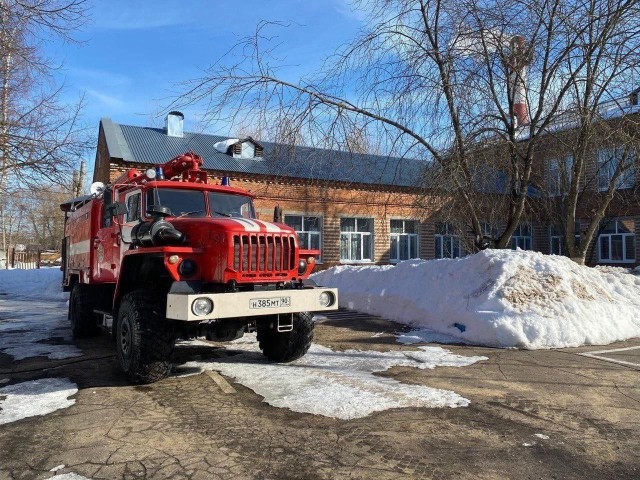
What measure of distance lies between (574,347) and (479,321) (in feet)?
4.91

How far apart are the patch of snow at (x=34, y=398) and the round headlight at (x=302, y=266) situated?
9.46ft

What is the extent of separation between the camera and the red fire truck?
5371 mm

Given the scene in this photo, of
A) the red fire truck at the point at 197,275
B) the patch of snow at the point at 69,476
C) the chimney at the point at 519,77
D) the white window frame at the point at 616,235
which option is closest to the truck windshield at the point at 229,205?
the red fire truck at the point at 197,275

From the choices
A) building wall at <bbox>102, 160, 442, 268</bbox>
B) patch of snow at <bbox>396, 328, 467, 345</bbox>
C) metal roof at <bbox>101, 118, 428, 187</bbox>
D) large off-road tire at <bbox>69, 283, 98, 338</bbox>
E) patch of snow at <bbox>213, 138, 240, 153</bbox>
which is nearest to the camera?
patch of snow at <bbox>396, 328, 467, 345</bbox>

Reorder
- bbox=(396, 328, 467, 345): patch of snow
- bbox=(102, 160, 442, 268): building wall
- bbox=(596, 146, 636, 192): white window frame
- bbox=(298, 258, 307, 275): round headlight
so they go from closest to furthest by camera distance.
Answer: bbox=(298, 258, 307, 275): round headlight
bbox=(396, 328, 467, 345): patch of snow
bbox=(596, 146, 636, 192): white window frame
bbox=(102, 160, 442, 268): building wall

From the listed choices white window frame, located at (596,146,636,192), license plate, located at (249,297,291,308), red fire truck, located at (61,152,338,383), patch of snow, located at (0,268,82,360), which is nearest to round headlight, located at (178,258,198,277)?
red fire truck, located at (61,152,338,383)

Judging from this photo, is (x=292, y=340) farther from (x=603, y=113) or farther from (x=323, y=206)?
(x=323, y=206)

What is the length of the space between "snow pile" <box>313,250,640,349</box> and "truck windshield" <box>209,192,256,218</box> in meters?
4.08

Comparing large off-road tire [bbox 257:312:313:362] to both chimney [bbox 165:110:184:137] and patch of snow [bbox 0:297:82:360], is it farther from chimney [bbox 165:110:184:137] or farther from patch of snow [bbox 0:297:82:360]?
chimney [bbox 165:110:184:137]

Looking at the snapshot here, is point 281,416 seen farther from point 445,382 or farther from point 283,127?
point 283,127

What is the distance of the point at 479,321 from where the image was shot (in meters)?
8.41

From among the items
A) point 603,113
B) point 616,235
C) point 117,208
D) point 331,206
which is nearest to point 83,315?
point 117,208

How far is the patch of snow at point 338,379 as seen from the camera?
4922 millimetres

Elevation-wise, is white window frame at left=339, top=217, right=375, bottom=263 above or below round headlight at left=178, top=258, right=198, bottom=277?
above
